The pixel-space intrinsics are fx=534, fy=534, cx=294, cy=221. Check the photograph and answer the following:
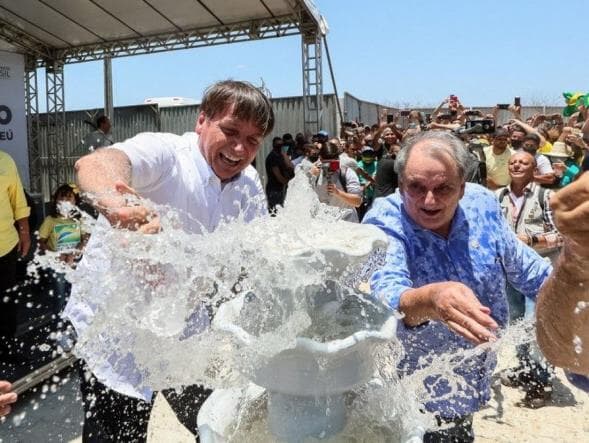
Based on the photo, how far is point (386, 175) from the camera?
6.50 metres

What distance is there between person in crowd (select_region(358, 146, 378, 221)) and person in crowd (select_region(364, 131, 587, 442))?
5928 mm

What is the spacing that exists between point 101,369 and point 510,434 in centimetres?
275

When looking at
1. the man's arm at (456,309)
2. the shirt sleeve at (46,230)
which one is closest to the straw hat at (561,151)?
the man's arm at (456,309)

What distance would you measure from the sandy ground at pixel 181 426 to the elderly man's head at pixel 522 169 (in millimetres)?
1705

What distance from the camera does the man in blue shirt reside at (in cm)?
196

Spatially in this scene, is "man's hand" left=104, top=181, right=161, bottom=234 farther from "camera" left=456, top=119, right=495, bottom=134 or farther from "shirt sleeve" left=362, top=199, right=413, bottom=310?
"camera" left=456, top=119, right=495, bottom=134

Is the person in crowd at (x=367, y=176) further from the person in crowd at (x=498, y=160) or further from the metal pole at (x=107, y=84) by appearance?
the metal pole at (x=107, y=84)

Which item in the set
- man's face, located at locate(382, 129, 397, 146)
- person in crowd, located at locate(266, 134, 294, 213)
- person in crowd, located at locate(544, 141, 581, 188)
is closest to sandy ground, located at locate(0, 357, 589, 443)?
person in crowd, located at locate(544, 141, 581, 188)

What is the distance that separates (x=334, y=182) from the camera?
626 cm

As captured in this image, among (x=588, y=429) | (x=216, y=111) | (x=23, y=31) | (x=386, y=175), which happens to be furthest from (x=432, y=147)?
(x=23, y=31)

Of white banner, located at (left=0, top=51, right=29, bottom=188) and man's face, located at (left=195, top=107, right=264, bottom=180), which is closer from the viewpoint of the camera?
man's face, located at (left=195, top=107, right=264, bottom=180)

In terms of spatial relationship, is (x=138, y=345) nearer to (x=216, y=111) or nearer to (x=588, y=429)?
(x=216, y=111)

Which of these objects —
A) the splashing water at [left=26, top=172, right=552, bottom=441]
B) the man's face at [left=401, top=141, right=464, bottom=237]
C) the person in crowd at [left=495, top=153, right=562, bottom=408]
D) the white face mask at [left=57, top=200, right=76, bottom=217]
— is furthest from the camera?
the person in crowd at [left=495, top=153, right=562, bottom=408]

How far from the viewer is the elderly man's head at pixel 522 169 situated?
4410 mm
